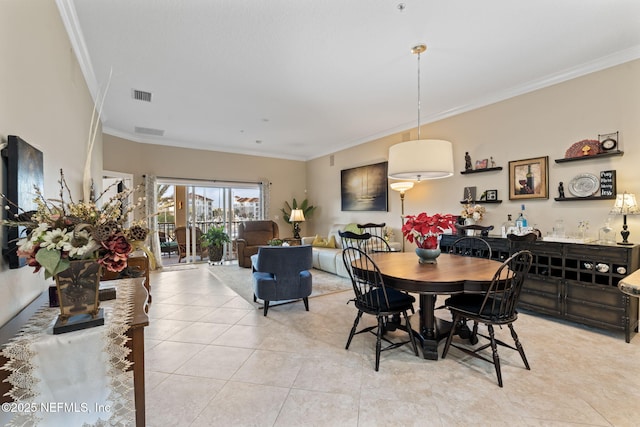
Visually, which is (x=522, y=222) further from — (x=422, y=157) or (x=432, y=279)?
(x=432, y=279)

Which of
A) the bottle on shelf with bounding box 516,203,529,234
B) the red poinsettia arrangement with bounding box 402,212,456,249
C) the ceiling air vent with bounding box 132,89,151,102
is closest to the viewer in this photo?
the red poinsettia arrangement with bounding box 402,212,456,249

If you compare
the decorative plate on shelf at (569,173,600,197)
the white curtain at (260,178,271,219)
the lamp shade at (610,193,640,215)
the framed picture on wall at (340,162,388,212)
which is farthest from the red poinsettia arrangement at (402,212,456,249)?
the white curtain at (260,178,271,219)

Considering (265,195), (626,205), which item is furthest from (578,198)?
(265,195)

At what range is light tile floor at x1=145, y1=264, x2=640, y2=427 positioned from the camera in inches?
72.1

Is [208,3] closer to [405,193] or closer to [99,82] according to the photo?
[99,82]

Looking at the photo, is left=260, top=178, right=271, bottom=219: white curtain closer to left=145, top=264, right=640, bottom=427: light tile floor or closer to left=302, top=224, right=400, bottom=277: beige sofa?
left=302, top=224, right=400, bottom=277: beige sofa

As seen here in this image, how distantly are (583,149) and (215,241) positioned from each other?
7093mm

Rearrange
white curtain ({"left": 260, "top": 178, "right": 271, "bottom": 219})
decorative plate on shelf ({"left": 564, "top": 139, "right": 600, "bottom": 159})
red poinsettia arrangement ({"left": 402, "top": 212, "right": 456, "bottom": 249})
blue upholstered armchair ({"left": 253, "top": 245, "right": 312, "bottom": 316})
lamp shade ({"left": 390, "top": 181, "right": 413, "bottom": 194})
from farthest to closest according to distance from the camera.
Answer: white curtain ({"left": 260, "top": 178, "right": 271, "bottom": 219}) → lamp shade ({"left": 390, "top": 181, "right": 413, "bottom": 194}) → blue upholstered armchair ({"left": 253, "top": 245, "right": 312, "bottom": 316}) → decorative plate on shelf ({"left": 564, "top": 139, "right": 600, "bottom": 159}) → red poinsettia arrangement ({"left": 402, "top": 212, "right": 456, "bottom": 249})

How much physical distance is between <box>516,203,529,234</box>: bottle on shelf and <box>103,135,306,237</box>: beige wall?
5.74 metres

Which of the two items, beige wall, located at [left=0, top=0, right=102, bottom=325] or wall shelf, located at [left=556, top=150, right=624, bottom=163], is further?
wall shelf, located at [left=556, top=150, right=624, bottom=163]

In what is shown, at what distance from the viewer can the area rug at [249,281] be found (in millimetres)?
4546

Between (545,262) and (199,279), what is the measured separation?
550 centimetres

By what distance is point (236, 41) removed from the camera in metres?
2.82

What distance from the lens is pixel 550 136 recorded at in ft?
11.9
